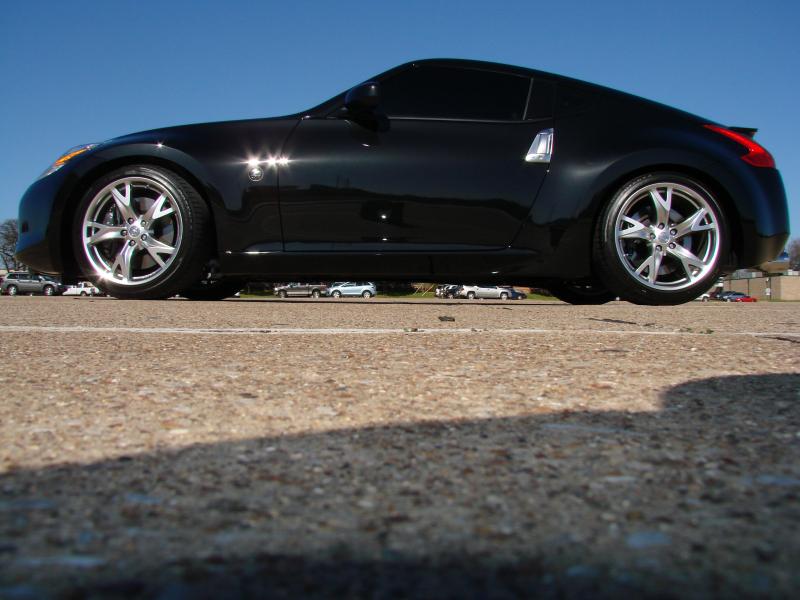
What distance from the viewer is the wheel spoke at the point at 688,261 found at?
3440 millimetres

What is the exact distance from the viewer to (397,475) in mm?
1003

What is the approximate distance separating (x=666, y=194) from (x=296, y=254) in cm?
200

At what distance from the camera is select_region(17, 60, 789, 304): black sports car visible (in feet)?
11.2

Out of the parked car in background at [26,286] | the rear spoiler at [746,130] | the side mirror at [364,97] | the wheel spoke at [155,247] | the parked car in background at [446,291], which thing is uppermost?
the side mirror at [364,97]

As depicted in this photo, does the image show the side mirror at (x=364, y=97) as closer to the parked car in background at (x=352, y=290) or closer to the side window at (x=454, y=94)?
the side window at (x=454, y=94)

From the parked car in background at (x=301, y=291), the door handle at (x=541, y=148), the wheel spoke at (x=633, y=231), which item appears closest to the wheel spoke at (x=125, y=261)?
the door handle at (x=541, y=148)

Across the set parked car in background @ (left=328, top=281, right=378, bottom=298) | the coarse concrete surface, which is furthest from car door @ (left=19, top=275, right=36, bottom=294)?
the coarse concrete surface

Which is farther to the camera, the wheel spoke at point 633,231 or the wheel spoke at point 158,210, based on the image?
the wheel spoke at point 158,210

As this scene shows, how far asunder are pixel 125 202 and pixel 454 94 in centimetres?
192

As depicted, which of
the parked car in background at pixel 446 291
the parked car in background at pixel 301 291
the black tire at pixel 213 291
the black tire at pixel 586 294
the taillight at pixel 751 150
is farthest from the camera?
the parked car in background at pixel 301 291

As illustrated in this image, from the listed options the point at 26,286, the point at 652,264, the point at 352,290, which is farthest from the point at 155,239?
the point at 352,290

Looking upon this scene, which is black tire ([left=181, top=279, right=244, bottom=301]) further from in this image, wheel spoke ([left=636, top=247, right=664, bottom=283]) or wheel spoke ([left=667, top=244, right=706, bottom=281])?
wheel spoke ([left=667, top=244, right=706, bottom=281])

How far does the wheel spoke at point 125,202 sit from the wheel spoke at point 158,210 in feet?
0.28

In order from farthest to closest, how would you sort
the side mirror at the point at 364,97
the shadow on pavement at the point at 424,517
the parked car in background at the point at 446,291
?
1. the parked car in background at the point at 446,291
2. the side mirror at the point at 364,97
3. the shadow on pavement at the point at 424,517
